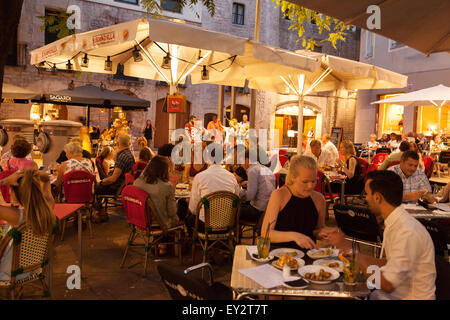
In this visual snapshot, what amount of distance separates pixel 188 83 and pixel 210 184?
57.7ft

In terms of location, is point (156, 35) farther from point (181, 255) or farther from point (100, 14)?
point (100, 14)

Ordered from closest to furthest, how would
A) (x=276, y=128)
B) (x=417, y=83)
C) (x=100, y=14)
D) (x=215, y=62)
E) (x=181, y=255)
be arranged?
(x=181, y=255)
(x=215, y=62)
(x=417, y=83)
(x=100, y=14)
(x=276, y=128)

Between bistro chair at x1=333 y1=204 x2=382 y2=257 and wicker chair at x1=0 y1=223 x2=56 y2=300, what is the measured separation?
9.22 ft

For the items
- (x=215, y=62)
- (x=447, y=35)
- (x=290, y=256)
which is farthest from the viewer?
(x=215, y=62)

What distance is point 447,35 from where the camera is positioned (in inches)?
175

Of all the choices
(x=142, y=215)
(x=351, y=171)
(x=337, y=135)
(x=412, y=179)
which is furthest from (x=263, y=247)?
(x=337, y=135)

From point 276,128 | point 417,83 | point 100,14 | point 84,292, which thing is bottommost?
point 84,292

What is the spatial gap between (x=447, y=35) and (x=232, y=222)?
10.8ft

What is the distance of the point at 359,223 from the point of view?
399 centimetres

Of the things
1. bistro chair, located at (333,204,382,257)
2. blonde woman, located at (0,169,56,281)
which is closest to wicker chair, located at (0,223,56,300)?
blonde woman, located at (0,169,56,281)

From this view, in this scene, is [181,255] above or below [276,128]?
below

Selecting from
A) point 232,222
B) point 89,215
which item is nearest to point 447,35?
point 232,222

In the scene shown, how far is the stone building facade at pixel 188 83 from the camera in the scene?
1791 centimetres
